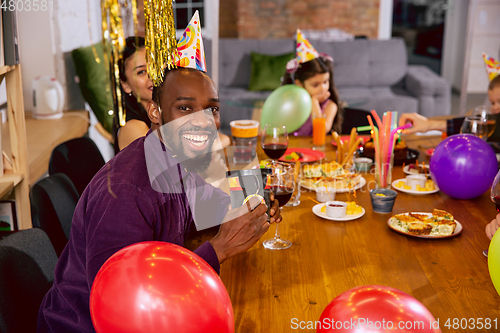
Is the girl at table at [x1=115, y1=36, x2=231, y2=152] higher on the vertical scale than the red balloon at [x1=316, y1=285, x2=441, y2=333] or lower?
higher

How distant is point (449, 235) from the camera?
3.85 feet

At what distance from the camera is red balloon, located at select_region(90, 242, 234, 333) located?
0.68 meters

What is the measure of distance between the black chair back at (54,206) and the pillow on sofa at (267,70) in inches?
142

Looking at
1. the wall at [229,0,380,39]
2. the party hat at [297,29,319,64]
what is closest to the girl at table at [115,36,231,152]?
the party hat at [297,29,319,64]

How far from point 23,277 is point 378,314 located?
0.80 m

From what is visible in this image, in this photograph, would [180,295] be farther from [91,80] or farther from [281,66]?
[281,66]

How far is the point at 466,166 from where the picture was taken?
141cm

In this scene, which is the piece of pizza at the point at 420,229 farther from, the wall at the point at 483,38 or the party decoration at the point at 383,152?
the wall at the point at 483,38

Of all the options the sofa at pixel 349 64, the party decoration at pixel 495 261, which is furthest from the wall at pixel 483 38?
the party decoration at pixel 495 261

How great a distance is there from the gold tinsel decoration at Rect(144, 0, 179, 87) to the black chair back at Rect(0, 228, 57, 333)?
52cm

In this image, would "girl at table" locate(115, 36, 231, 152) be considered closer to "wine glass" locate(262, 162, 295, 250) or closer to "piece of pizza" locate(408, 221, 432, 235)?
"wine glass" locate(262, 162, 295, 250)

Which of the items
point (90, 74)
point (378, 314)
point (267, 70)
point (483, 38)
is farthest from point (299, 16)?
point (378, 314)

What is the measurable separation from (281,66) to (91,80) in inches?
89.3

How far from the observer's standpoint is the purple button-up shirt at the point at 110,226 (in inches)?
34.5
